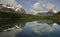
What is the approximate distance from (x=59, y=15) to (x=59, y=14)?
1.25m

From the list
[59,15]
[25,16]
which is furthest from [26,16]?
[59,15]

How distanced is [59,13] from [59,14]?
1.32 metres

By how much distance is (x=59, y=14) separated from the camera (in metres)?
71.5

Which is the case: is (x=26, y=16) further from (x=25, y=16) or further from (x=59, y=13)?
(x=59, y=13)

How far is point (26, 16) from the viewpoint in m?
69.3

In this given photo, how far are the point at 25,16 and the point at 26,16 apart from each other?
0.74m

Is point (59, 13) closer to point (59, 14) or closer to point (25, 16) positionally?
point (59, 14)

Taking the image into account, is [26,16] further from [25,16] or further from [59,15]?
[59,15]

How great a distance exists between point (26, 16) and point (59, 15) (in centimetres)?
1547

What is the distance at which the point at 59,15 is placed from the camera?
7038 centimetres

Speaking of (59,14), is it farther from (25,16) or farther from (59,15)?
(25,16)

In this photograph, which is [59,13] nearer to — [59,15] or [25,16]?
[59,15]
